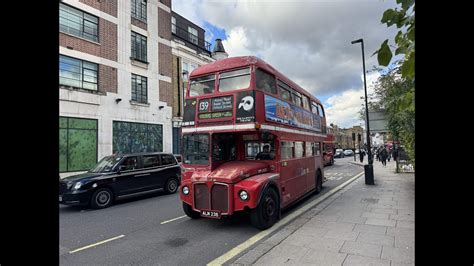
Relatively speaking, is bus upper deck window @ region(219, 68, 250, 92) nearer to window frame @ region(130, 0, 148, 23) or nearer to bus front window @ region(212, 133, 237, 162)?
bus front window @ region(212, 133, 237, 162)

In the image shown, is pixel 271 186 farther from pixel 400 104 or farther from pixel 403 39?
pixel 403 39

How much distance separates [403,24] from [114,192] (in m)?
9.94

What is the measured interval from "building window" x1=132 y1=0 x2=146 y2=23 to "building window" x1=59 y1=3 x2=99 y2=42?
347cm

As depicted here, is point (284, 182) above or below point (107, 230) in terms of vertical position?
above

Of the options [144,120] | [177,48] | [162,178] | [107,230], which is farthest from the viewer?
[177,48]

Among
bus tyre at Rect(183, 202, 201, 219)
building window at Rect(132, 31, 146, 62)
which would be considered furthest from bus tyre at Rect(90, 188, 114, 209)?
building window at Rect(132, 31, 146, 62)

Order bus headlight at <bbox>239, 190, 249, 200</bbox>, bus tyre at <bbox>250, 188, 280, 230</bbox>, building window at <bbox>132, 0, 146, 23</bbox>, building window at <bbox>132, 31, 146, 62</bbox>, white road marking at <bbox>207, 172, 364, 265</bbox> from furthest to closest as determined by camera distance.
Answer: building window at <bbox>132, 0, 146, 23</bbox> → building window at <bbox>132, 31, 146, 62</bbox> → bus tyre at <bbox>250, 188, 280, 230</bbox> → bus headlight at <bbox>239, 190, 249, 200</bbox> → white road marking at <bbox>207, 172, 364, 265</bbox>

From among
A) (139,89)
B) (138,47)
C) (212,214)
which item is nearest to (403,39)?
(212,214)

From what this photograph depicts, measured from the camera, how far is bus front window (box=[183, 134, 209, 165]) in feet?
22.9

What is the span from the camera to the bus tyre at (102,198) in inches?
360

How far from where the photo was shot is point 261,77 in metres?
7.08

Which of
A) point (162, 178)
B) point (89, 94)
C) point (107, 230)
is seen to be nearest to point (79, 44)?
point (89, 94)

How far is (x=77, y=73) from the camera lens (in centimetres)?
1630
